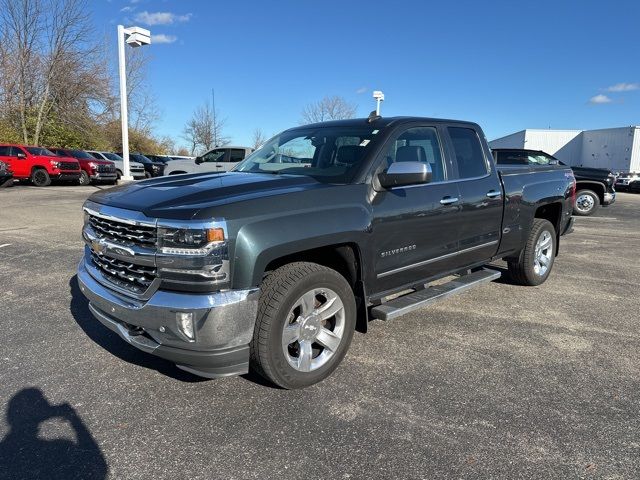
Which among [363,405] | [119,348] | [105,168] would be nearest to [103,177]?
[105,168]

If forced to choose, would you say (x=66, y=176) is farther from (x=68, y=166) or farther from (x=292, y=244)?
(x=292, y=244)

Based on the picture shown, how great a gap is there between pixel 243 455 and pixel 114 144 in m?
45.6

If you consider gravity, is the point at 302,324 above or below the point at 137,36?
below

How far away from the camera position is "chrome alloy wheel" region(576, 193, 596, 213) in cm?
1426

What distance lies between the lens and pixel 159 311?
2.68 meters

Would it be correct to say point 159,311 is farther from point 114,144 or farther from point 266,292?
point 114,144

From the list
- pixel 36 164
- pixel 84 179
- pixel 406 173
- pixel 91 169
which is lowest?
pixel 84 179

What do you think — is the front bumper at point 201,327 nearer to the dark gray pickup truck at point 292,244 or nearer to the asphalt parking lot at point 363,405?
the dark gray pickup truck at point 292,244

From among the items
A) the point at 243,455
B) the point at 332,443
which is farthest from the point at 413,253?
the point at 243,455

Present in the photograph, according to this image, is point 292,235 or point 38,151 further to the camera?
point 38,151

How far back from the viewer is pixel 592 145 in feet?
133

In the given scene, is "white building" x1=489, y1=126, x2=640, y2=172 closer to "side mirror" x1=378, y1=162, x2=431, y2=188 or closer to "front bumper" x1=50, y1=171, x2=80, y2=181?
"front bumper" x1=50, y1=171, x2=80, y2=181

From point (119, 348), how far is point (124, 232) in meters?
1.30

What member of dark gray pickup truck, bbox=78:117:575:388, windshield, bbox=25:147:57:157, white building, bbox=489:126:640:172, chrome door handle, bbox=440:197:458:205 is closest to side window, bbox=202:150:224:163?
windshield, bbox=25:147:57:157
